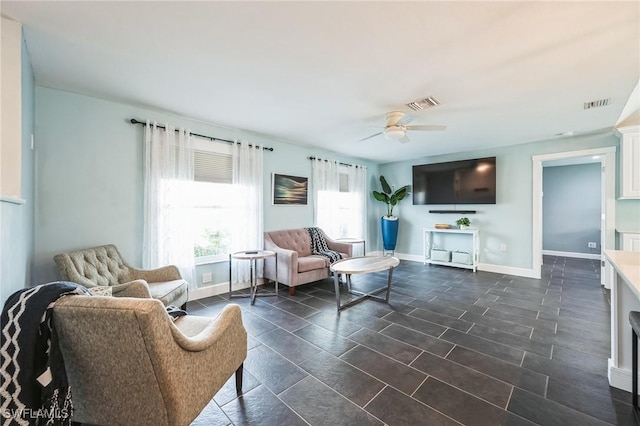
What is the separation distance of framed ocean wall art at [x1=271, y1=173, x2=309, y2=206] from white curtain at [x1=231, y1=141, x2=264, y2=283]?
36 centimetres

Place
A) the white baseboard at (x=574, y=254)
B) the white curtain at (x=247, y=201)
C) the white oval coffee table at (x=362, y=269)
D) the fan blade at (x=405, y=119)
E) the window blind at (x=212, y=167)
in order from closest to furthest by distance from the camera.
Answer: the white oval coffee table at (x=362, y=269) → the fan blade at (x=405, y=119) → the window blind at (x=212, y=167) → the white curtain at (x=247, y=201) → the white baseboard at (x=574, y=254)

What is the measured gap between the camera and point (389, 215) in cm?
603

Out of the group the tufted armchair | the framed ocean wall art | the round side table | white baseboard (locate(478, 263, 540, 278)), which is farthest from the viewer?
white baseboard (locate(478, 263, 540, 278))

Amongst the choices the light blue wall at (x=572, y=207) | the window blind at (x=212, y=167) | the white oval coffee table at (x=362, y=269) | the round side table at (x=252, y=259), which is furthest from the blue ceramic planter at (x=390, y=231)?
the light blue wall at (x=572, y=207)

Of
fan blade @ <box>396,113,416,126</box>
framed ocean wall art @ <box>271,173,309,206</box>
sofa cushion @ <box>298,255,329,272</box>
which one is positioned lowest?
sofa cushion @ <box>298,255,329,272</box>

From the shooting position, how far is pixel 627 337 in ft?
5.51

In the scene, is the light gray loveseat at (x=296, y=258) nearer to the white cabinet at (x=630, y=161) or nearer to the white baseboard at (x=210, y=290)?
the white baseboard at (x=210, y=290)

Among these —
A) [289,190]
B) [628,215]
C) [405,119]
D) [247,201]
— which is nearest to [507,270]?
[628,215]

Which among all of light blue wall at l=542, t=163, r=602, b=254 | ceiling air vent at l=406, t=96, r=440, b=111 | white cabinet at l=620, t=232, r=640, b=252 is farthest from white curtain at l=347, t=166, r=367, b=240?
light blue wall at l=542, t=163, r=602, b=254

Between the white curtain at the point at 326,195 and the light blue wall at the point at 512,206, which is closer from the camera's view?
the light blue wall at the point at 512,206

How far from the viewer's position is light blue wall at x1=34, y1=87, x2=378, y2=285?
2.44m

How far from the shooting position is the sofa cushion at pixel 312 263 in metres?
3.67

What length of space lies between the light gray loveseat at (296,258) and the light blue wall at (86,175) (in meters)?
1.71

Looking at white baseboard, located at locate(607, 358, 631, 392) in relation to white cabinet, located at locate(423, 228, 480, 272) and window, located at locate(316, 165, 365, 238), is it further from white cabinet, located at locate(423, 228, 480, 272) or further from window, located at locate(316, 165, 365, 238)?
window, located at locate(316, 165, 365, 238)
